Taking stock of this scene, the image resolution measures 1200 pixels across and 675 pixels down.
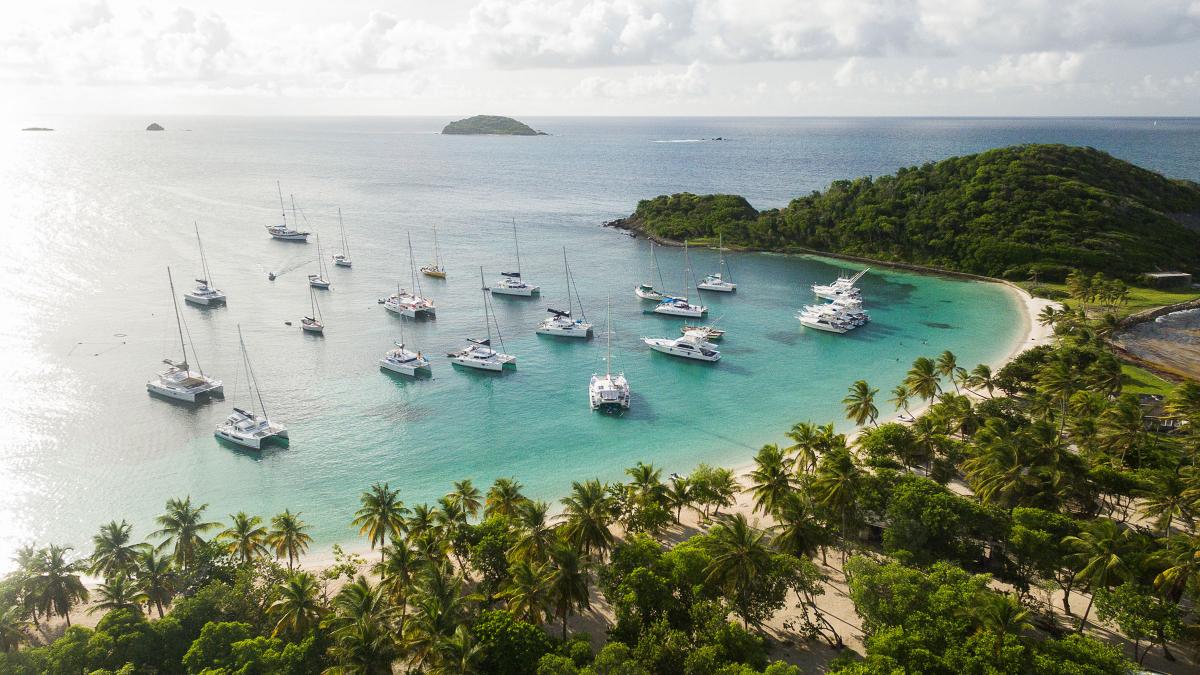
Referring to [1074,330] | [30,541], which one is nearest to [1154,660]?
[1074,330]

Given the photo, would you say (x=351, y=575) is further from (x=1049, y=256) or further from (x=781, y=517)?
(x=1049, y=256)

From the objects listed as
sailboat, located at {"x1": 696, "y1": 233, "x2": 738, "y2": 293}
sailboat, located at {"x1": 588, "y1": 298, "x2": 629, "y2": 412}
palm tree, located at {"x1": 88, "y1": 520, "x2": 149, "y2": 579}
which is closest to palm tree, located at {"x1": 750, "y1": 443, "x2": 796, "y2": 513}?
sailboat, located at {"x1": 588, "y1": 298, "x2": 629, "y2": 412}

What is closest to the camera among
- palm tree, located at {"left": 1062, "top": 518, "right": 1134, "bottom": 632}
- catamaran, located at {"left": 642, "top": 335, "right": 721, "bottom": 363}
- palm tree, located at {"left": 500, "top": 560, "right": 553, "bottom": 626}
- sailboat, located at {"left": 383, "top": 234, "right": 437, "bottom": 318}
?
palm tree, located at {"left": 1062, "top": 518, "right": 1134, "bottom": 632}

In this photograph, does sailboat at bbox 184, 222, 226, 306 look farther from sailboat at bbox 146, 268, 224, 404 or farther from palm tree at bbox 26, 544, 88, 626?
palm tree at bbox 26, 544, 88, 626

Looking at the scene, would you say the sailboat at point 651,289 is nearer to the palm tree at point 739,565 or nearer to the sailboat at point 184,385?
the sailboat at point 184,385

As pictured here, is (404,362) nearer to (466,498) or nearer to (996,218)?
(466,498)

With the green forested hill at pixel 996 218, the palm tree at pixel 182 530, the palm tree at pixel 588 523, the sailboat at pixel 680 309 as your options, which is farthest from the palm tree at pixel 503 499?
the green forested hill at pixel 996 218

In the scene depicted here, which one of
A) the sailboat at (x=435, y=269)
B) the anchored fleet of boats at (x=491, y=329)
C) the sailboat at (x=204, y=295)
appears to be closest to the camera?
the anchored fleet of boats at (x=491, y=329)
